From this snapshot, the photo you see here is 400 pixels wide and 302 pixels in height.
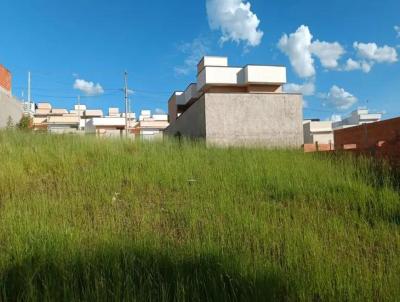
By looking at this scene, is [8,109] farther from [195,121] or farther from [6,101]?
[195,121]

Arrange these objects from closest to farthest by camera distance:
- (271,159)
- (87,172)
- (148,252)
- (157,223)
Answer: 1. (148,252)
2. (157,223)
3. (87,172)
4. (271,159)

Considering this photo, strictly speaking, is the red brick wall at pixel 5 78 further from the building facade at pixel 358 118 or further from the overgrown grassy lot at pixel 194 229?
the building facade at pixel 358 118

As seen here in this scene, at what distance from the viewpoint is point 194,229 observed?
4.97 m

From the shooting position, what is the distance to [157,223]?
5.38m

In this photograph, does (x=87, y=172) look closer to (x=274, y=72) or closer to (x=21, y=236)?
(x=21, y=236)

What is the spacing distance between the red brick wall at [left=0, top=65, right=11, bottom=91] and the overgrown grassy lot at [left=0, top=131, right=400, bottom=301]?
1936 centimetres

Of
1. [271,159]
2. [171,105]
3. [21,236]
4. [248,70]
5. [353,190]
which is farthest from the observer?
[171,105]

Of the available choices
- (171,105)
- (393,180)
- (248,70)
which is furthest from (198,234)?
(171,105)

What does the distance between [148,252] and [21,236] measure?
1565mm

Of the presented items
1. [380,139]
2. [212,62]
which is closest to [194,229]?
[380,139]

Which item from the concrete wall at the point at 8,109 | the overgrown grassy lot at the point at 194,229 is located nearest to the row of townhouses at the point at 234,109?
the concrete wall at the point at 8,109

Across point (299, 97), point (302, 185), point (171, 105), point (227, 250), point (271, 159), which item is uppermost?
point (171, 105)

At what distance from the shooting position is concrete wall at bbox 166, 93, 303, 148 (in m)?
19.4

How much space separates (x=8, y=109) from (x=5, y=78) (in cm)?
236
